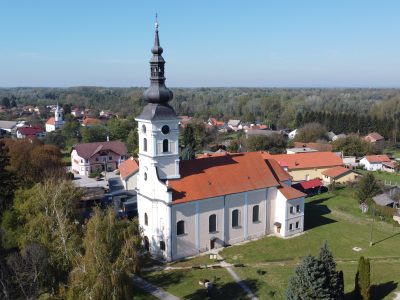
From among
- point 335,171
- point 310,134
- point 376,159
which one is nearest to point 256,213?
point 335,171

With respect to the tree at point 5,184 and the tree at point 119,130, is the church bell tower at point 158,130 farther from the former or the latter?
the tree at point 119,130

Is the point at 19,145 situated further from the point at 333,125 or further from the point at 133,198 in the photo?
the point at 333,125

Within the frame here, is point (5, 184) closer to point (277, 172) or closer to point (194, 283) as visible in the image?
point (194, 283)

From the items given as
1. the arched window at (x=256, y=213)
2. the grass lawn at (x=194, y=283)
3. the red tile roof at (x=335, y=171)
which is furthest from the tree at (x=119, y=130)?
the grass lawn at (x=194, y=283)

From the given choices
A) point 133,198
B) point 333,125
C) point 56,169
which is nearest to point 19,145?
point 56,169

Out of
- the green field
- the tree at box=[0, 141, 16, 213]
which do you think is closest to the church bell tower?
the green field

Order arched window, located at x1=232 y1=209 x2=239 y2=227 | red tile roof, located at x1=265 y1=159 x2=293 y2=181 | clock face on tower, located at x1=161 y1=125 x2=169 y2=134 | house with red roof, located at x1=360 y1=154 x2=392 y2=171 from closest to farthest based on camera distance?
clock face on tower, located at x1=161 y1=125 x2=169 y2=134 → arched window, located at x1=232 y1=209 x2=239 y2=227 → red tile roof, located at x1=265 y1=159 x2=293 y2=181 → house with red roof, located at x1=360 y1=154 x2=392 y2=171

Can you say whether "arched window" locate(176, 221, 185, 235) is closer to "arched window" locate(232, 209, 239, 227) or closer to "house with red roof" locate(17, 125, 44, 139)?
"arched window" locate(232, 209, 239, 227)
